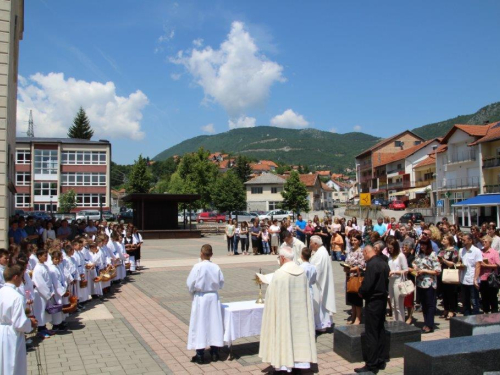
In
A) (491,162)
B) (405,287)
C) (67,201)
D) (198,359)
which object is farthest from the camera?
(67,201)

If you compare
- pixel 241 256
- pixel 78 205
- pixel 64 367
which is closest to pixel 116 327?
pixel 64 367

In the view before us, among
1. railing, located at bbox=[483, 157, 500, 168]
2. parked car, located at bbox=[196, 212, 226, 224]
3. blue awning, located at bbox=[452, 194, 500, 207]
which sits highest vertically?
railing, located at bbox=[483, 157, 500, 168]

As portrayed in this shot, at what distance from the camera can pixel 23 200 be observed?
65312mm

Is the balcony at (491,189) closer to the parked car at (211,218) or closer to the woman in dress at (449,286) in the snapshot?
the parked car at (211,218)

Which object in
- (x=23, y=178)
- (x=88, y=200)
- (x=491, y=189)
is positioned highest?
→ (x=23, y=178)

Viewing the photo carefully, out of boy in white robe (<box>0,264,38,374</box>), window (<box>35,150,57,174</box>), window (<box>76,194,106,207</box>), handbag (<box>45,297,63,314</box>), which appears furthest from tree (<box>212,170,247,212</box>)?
boy in white robe (<box>0,264,38,374</box>)

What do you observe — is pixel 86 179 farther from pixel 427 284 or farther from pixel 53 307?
pixel 427 284

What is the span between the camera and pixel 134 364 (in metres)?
7.19

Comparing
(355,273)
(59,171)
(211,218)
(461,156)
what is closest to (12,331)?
(355,273)

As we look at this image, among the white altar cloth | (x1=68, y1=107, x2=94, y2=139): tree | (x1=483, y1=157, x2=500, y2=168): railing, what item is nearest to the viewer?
the white altar cloth

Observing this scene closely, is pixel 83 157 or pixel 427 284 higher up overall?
pixel 83 157

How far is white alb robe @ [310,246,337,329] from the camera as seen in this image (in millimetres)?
8922

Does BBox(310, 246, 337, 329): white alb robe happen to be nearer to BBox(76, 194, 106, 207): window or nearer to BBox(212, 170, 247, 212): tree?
BBox(212, 170, 247, 212): tree

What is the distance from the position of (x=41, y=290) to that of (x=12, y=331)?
126 inches
